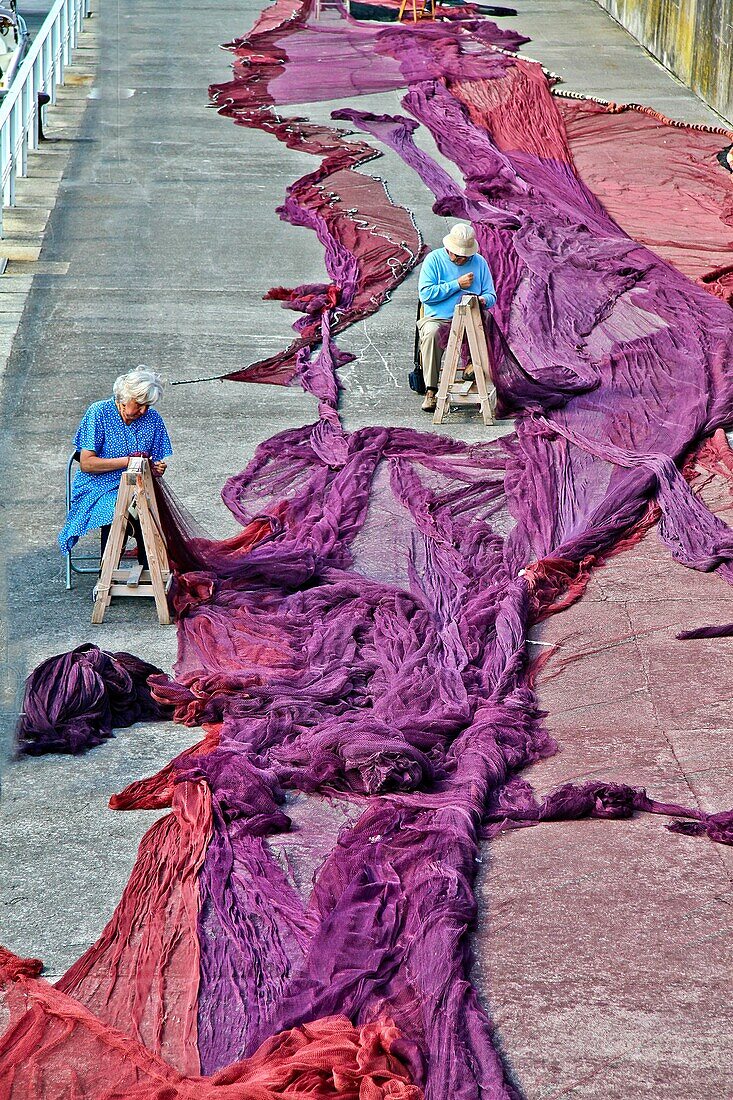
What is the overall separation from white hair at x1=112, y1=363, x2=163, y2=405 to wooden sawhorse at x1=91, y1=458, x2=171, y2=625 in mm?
321

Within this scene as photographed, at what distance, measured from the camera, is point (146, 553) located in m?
6.46

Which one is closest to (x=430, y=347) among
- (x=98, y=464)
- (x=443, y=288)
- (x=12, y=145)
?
(x=443, y=288)

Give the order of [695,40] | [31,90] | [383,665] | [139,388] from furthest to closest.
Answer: [695,40]
[31,90]
[139,388]
[383,665]

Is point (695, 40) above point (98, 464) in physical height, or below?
above

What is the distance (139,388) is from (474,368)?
3.01 metres

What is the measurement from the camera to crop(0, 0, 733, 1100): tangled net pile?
3.83 meters

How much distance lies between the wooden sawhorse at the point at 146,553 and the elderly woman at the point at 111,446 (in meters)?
0.17

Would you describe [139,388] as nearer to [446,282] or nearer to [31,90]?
[446,282]

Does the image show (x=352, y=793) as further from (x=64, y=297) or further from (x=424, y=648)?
(x=64, y=297)

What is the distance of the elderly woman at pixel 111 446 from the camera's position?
6430 mm

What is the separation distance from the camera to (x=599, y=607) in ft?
21.6

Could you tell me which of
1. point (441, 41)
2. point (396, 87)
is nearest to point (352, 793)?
point (396, 87)

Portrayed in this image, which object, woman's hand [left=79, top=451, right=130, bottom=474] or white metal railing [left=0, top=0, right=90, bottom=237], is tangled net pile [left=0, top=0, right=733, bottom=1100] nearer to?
woman's hand [left=79, top=451, right=130, bottom=474]

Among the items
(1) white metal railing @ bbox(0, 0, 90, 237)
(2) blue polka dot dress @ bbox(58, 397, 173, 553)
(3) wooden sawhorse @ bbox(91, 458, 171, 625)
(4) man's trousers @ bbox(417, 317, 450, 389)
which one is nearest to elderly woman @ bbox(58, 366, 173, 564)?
(2) blue polka dot dress @ bbox(58, 397, 173, 553)
